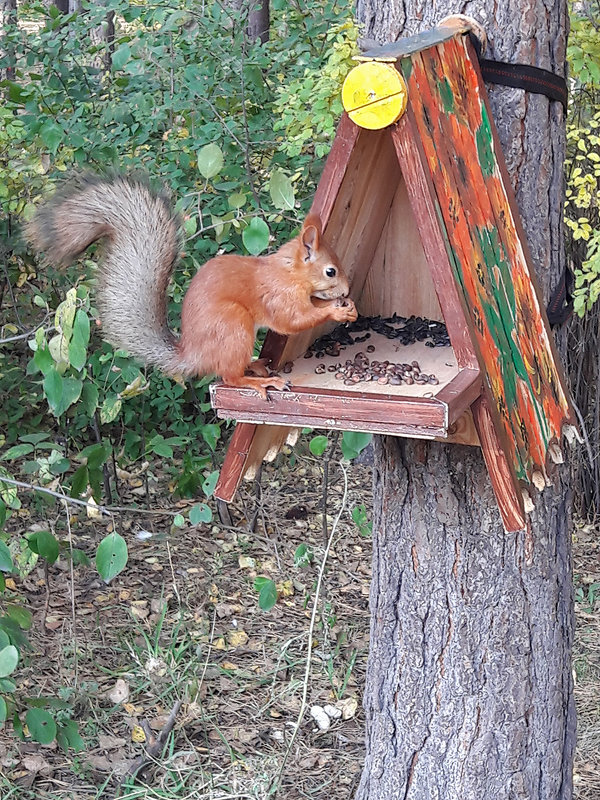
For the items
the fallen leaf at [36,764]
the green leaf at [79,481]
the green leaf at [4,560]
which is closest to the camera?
the green leaf at [4,560]

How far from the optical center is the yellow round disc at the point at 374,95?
1498 mm

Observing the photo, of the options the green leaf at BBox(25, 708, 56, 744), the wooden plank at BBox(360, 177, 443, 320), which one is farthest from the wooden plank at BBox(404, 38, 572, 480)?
the green leaf at BBox(25, 708, 56, 744)

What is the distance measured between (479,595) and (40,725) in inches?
41.4

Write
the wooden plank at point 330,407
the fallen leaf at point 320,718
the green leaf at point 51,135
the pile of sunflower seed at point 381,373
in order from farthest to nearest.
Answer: the green leaf at point 51,135, the fallen leaf at point 320,718, the pile of sunflower seed at point 381,373, the wooden plank at point 330,407

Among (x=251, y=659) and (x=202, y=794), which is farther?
(x=251, y=659)

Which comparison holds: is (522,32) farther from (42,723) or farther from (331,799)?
(331,799)

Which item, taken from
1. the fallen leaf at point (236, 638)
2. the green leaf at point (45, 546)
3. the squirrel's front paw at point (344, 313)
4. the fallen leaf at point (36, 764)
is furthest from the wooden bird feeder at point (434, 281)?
the fallen leaf at point (236, 638)

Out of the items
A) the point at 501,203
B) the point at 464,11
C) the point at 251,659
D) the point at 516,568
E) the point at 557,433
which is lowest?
the point at 251,659

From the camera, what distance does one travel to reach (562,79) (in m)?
1.97

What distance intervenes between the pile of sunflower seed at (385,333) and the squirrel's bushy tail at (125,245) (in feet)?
1.01

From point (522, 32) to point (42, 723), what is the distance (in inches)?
71.3

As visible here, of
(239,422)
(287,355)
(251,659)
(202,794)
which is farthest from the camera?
(251,659)

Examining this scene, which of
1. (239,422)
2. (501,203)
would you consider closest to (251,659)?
(239,422)

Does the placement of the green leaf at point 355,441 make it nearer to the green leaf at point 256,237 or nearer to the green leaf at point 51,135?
the green leaf at point 256,237
